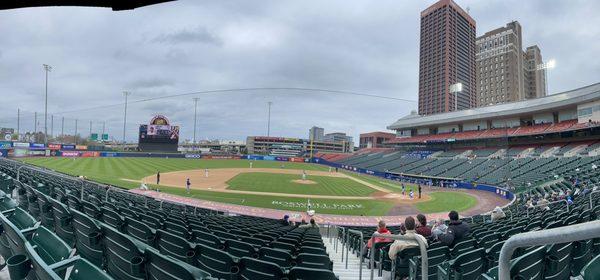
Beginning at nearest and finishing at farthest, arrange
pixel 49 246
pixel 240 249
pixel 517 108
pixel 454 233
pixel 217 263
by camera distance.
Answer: pixel 49 246
pixel 217 263
pixel 240 249
pixel 454 233
pixel 517 108

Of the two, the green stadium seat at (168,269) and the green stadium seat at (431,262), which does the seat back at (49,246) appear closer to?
the green stadium seat at (168,269)

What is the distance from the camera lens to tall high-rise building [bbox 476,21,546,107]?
117 meters

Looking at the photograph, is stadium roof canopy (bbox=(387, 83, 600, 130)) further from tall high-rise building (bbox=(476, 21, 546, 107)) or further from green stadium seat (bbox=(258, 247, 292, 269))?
tall high-rise building (bbox=(476, 21, 546, 107))

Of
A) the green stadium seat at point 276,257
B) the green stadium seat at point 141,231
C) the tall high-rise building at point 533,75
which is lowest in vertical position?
the green stadium seat at point 276,257

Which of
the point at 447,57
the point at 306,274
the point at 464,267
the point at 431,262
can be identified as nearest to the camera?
the point at 306,274

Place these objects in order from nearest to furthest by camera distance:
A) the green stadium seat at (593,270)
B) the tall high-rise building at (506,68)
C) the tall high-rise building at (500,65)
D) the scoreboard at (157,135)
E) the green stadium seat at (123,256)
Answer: the green stadium seat at (123,256) < the green stadium seat at (593,270) < the scoreboard at (157,135) < the tall high-rise building at (500,65) < the tall high-rise building at (506,68)

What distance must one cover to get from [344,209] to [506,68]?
126296 mm

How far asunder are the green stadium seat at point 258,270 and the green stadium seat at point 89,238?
5.11 feet

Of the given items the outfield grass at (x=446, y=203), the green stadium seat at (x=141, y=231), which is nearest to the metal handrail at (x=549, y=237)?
the green stadium seat at (x=141, y=231)

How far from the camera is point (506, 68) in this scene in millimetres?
118938

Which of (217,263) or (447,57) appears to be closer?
(217,263)

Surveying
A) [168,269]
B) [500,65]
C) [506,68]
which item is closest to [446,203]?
[168,269]

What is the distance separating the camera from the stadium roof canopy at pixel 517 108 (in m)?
41.0

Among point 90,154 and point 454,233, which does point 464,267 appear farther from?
point 90,154
